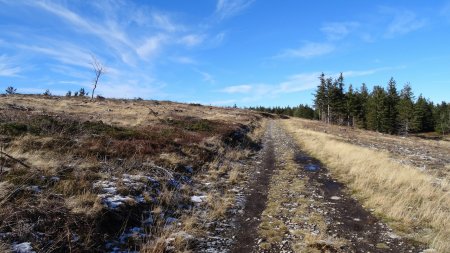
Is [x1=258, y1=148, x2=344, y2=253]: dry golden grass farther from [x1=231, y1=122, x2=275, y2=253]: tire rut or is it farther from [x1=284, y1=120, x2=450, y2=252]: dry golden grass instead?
[x1=284, y1=120, x2=450, y2=252]: dry golden grass

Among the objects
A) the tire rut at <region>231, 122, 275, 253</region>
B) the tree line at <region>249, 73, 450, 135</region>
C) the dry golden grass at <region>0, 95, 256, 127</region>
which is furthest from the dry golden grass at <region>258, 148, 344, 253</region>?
the tree line at <region>249, 73, 450, 135</region>

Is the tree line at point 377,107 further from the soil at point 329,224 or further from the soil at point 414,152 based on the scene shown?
the soil at point 329,224

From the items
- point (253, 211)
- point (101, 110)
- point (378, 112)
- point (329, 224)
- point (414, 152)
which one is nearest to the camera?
point (329, 224)

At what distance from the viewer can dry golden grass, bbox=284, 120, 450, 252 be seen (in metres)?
8.28

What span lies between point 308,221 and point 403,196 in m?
4.16

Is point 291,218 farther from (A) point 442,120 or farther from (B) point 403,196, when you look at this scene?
(A) point 442,120

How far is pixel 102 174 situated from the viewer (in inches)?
408

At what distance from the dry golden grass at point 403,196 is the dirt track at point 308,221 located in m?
0.48

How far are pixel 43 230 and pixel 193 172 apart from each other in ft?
26.7

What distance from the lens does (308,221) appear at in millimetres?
9039

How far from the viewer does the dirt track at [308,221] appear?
7.45m

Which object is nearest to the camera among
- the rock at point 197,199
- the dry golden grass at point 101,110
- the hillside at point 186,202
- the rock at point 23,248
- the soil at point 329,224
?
the rock at point 23,248

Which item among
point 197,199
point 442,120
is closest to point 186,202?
point 197,199

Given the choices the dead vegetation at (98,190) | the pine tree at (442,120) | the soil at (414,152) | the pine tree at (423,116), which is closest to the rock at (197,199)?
the dead vegetation at (98,190)
